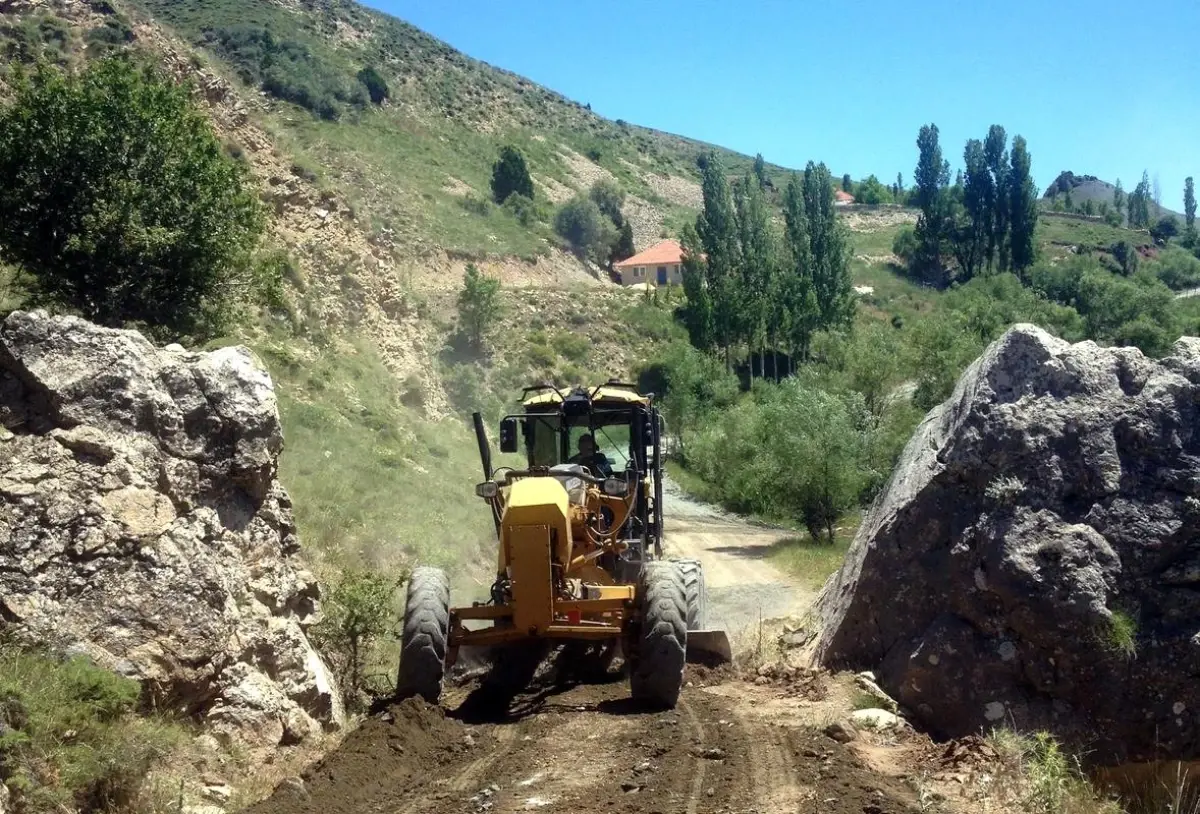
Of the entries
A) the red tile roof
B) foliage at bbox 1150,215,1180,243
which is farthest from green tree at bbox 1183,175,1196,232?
the red tile roof

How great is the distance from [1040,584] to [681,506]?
93.4 feet

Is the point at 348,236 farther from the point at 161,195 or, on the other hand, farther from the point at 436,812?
the point at 436,812

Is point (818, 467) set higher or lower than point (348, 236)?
lower

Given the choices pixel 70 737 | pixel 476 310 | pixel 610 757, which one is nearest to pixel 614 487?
pixel 610 757

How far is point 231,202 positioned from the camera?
17.0 meters

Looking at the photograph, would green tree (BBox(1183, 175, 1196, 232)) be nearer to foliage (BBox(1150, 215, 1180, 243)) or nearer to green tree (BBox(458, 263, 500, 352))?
foliage (BBox(1150, 215, 1180, 243))

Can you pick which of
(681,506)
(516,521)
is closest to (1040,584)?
(516,521)

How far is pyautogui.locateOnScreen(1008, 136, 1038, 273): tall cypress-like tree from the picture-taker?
78.0m

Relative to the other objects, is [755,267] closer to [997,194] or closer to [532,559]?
[997,194]

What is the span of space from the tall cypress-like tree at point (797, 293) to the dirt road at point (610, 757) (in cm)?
4732

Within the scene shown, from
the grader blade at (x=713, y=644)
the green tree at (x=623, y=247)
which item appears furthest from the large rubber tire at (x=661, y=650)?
the green tree at (x=623, y=247)

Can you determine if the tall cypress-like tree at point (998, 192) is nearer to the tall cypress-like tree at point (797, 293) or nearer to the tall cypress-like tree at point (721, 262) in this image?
the tall cypress-like tree at point (797, 293)

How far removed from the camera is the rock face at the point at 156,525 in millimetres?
6906

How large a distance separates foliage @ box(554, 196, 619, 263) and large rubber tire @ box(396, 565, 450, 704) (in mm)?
63693
